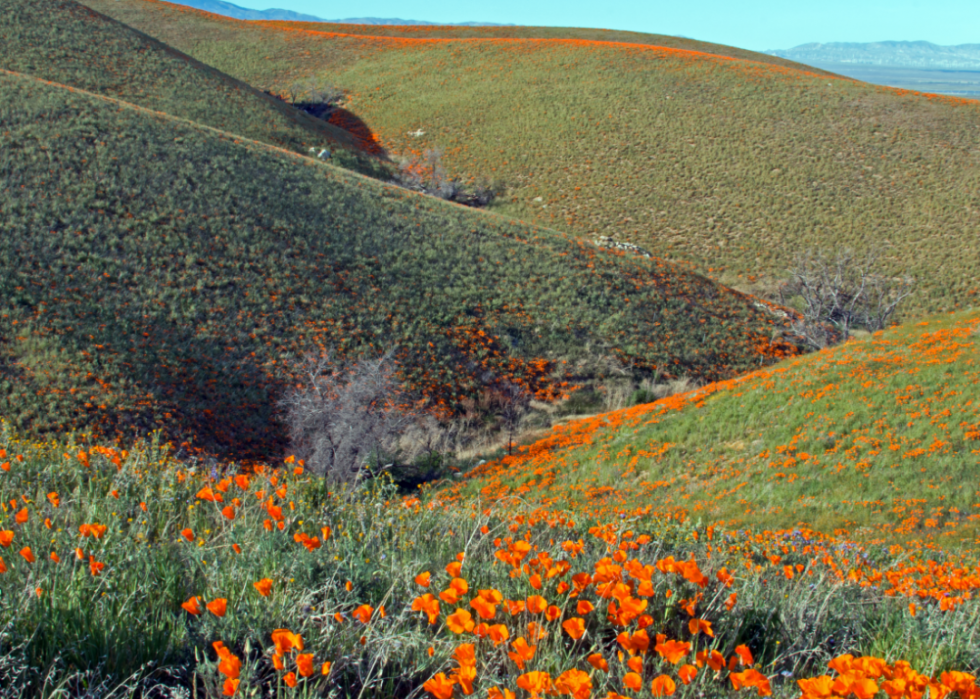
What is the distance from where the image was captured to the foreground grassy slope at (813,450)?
8781mm

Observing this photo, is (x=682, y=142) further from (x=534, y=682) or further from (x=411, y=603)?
(x=534, y=682)

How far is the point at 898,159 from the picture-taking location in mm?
35719

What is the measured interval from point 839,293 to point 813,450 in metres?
18.2

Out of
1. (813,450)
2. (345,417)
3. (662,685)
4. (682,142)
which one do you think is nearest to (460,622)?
(662,685)

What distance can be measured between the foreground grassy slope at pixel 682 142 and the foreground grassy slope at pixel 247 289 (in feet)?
33.9

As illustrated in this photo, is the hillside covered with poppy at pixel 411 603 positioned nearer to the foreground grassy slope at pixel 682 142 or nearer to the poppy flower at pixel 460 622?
the poppy flower at pixel 460 622

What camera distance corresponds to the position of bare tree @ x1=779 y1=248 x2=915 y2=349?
22672mm

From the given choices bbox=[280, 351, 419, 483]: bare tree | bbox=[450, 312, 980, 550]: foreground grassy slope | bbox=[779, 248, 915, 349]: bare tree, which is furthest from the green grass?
bbox=[779, 248, 915, 349]: bare tree

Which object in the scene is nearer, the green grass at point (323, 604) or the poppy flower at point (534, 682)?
the poppy flower at point (534, 682)

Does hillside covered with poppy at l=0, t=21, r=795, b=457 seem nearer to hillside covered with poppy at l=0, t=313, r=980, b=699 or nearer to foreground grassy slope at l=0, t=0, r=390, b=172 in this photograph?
hillside covered with poppy at l=0, t=313, r=980, b=699

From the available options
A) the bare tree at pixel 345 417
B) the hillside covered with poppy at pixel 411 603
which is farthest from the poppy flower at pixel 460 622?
the bare tree at pixel 345 417

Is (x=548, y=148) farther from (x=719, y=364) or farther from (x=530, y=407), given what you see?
(x=530, y=407)

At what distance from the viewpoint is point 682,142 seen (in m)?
40.1

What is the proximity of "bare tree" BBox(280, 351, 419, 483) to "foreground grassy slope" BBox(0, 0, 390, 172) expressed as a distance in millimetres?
23631
